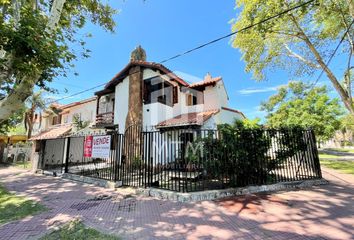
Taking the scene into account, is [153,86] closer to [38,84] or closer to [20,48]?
[38,84]

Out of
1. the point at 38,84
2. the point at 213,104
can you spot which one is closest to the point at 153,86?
the point at 213,104

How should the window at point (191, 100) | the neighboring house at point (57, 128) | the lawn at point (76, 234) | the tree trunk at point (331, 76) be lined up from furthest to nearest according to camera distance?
the window at point (191, 100) < the neighboring house at point (57, 128) < the tree trunk at point (331, 76) < the lawn at point (76, 234)

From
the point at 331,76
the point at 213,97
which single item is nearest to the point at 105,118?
the point at 213,97

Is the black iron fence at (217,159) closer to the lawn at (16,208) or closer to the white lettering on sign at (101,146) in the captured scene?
the white lettering on sign at (101,146)

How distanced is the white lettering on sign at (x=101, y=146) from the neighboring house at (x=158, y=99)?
4737mm

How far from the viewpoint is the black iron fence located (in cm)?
786

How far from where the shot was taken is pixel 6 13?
6.95 meters

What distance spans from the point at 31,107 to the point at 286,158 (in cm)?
2747

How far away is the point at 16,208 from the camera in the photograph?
6.73 m

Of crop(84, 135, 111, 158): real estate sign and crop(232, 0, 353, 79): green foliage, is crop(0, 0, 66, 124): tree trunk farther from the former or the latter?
crop(232, 0, 353, 79): green foliage

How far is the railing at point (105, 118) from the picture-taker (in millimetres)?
18547

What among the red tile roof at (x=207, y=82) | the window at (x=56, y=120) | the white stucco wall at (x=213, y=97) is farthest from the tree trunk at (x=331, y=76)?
the window at (x=56, y=120)

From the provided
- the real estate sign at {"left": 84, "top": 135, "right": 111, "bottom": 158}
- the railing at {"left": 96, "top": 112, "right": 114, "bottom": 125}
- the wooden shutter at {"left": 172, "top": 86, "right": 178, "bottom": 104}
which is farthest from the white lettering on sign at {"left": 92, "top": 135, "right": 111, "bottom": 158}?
the wooden shutter at {"left": 172, "top": 86, "right": 178, "bottom": 104}

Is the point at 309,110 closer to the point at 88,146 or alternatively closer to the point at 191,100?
the point at 191,100
